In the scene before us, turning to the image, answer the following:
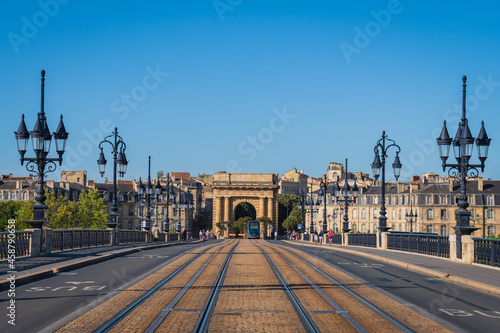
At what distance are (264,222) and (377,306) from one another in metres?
113

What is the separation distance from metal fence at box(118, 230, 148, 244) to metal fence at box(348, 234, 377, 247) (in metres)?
15.9

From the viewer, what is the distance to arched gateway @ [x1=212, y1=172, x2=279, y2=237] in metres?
134

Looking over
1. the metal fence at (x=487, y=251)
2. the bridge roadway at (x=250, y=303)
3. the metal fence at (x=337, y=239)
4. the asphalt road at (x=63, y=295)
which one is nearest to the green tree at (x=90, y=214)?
the metal fence at (x=337, y=239)

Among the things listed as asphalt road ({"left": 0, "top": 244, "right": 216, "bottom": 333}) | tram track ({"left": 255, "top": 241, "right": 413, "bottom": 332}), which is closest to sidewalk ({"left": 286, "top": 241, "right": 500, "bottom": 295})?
tram track ({"left": 255, "top": 241, "right": 413, "bottom": 332})

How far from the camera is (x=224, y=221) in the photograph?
428ft

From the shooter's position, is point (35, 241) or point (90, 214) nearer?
point (35, 241)

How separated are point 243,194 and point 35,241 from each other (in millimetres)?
110662

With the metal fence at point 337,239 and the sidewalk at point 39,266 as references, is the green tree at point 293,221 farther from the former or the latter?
the sidewalk at point 39,266

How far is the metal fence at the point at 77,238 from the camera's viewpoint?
1073 inches

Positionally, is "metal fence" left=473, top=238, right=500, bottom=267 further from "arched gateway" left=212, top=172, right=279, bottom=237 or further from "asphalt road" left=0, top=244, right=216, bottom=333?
"arched gateway" left=212, top=172, right=279, bottom=237

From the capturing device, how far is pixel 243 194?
13438cm

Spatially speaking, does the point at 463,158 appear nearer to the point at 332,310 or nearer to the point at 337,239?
the point at 332,310

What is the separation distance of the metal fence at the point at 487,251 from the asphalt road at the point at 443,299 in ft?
6.18

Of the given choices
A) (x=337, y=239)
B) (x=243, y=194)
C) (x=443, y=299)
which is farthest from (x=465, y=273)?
(x=243, y=194)
